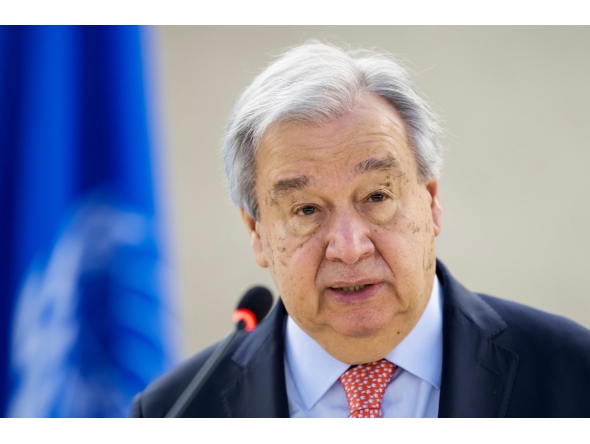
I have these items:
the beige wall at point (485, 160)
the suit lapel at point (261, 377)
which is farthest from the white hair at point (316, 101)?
the beige wall at point (485, 160)

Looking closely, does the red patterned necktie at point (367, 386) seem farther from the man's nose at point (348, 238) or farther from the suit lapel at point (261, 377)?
the man's nose at point (348, 238)

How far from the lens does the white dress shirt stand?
1712mm

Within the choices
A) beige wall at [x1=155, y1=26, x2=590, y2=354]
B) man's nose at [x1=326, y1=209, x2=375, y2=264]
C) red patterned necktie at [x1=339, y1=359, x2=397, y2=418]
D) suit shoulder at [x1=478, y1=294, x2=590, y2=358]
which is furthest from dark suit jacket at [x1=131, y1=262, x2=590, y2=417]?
beige wall at [x1=155, y1=26, x2=590, y2=354]

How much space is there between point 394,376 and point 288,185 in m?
0.60

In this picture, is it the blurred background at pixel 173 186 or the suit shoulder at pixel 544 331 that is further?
the blurred background at pixel 173 186

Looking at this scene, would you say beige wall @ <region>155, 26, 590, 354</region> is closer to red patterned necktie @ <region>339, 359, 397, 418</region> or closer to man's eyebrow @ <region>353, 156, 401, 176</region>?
red patterned necktie @ <region>339, 359, 397, 418</region>

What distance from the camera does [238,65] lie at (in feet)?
13.2

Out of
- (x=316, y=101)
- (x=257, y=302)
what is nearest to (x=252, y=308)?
(x=257, y=302)

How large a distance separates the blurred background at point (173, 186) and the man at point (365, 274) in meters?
0.46

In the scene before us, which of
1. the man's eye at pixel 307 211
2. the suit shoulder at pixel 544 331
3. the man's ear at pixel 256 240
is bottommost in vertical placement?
the suit shoulder at pixel 544 331

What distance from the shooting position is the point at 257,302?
1743 mm

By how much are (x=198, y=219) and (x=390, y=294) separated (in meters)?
2.64

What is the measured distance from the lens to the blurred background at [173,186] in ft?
8.61
